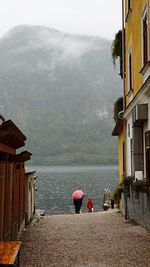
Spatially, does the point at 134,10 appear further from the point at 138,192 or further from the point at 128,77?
the point at 138,192

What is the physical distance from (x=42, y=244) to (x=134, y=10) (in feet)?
29.3

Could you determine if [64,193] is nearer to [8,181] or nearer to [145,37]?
[145,37]

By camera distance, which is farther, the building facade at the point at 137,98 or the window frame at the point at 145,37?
the window frame at the point at 145,37

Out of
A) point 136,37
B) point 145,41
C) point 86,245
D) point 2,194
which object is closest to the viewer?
point 2,194

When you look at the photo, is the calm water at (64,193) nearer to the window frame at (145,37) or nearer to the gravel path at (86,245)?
the gravel path at (86,245)

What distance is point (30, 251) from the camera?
11.3 metres

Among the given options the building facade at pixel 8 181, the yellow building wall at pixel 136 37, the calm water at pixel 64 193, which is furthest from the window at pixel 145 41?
the calm water at pixel 64 193

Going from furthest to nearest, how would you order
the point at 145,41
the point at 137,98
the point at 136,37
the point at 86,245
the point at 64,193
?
1. the point at 64,193
2. the point at 136,37
3. the point at 137,98
4. the point at 145,41
5. the point at 86,245

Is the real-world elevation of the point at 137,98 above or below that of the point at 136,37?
below

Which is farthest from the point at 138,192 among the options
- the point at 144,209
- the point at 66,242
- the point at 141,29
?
the point at 141,29

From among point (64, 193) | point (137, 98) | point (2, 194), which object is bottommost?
point (64, 193)

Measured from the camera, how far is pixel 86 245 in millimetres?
11812

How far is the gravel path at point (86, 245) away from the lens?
384 inches


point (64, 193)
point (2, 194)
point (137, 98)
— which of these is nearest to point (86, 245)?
point (2, 194)
